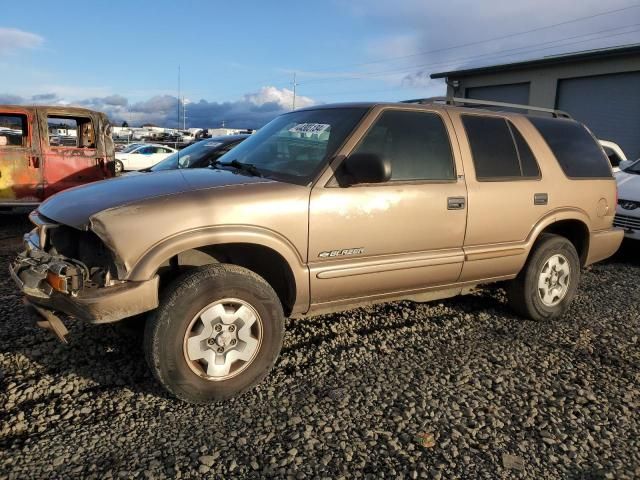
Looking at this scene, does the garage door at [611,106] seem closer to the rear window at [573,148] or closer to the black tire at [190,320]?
the rear window at [573,148]

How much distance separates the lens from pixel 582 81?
1894 centimetres

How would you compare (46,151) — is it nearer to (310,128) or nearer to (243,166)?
(243,166)

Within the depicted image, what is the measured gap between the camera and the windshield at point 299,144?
11.6ft

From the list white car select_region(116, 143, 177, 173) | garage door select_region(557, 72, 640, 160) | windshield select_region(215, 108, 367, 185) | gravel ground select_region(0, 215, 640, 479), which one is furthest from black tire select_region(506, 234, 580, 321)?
white car select_region(116, 143, 177, 173)

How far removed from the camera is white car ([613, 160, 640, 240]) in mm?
7348

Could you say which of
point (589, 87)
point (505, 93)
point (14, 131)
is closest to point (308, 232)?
point (14, 131)

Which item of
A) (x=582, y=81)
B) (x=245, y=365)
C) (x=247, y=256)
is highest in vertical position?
(x=582, y=81)

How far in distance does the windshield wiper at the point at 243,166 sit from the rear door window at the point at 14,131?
5764 mm

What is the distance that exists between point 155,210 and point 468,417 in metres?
→ 2.17

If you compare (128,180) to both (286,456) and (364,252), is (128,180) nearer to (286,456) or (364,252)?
(364,252)

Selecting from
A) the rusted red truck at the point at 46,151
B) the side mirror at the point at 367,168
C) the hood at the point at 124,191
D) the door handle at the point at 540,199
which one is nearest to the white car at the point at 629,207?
the door handle at the point at 540,199

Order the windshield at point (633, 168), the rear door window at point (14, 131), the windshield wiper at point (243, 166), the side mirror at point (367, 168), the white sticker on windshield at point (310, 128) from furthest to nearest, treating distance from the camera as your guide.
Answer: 1. the windshield at point (633, 168)
2. the rear door window at point (14, 131)
3. the white sticker on windshield at point (310, 128)
4. the windshield wiper at point (243, 166)
5. the side mirror at point (367, 168)

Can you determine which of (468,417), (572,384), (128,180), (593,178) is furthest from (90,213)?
(593,178)

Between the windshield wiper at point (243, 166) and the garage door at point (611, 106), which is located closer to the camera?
the windshield wiper at point (243, 166)
